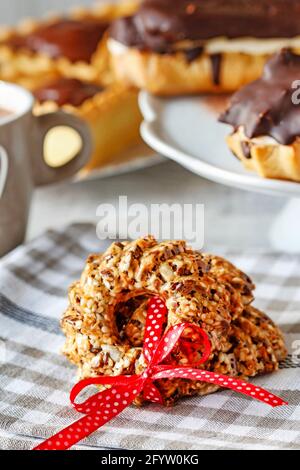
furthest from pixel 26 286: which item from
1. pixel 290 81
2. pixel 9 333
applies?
pixel 290 81

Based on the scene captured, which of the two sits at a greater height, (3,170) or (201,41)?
(201,41)

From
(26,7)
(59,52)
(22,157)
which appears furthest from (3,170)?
(26,7)

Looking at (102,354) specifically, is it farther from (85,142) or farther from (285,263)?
(85,142)

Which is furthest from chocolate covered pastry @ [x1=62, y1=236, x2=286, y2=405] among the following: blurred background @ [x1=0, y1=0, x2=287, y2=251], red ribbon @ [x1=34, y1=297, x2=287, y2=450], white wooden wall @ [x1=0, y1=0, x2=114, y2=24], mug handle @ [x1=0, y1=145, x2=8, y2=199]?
white wooden wall @ [x1=0, y1=0, x2=114, y2=24]

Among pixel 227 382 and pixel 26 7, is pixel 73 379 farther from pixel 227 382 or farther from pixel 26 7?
pixel 26 7

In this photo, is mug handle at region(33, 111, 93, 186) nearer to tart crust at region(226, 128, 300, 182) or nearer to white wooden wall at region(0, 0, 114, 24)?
tart crust at region(226, 128, 300, 182)

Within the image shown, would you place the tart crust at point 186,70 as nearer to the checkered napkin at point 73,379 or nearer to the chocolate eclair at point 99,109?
the chocolate eclair at point 99,109

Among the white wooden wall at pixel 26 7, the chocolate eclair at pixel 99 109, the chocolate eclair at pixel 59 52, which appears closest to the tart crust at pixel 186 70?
the chocolate eclair at pixel 99 109
